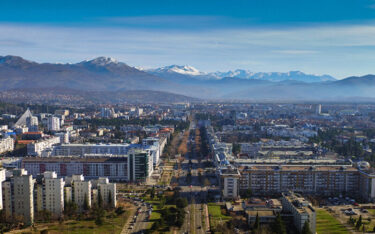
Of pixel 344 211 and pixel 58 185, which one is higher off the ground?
pixel 58 185

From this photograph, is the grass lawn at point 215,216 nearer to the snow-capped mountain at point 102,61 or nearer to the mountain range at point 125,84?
the mountain range at point 125,84

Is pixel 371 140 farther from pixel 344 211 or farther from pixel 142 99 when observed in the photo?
pixel 142 99

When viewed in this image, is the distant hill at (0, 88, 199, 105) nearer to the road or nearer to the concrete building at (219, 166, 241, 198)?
the road

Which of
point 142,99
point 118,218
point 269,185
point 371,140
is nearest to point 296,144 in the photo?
point 371,140

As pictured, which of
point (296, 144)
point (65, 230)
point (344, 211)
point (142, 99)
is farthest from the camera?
point (142, 99)

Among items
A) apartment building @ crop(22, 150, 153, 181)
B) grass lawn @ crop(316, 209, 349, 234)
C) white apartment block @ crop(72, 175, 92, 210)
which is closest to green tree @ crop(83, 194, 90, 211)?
white apartment block @ crop(72, 175, 92, 210)

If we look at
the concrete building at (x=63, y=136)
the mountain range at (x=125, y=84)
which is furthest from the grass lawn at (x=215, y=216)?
the mountain range at (x=125, y=84)

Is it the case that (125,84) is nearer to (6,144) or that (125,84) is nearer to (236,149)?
(6,144)

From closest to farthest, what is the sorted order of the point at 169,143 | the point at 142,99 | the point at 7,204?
the point at 7,204, the point at 169,143, the point at 142,99
